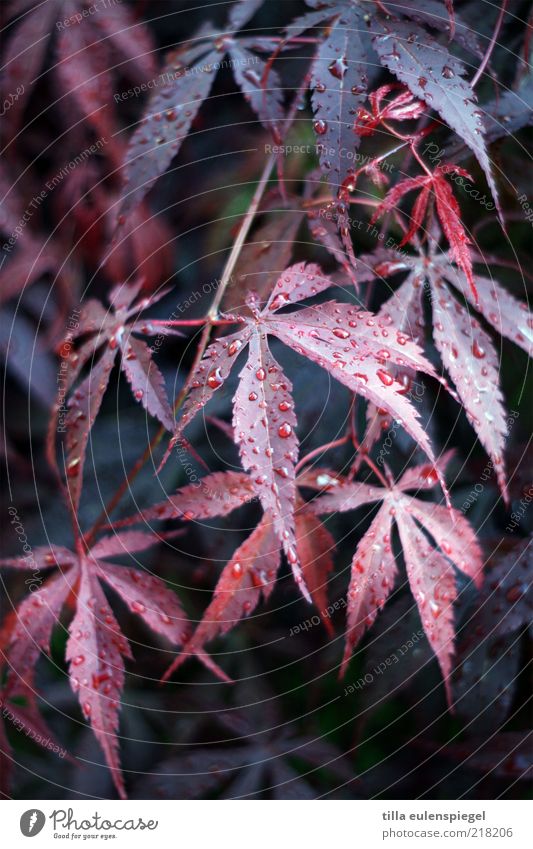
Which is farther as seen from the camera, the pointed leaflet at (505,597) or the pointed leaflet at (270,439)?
the pointed leaflet at (505,597)

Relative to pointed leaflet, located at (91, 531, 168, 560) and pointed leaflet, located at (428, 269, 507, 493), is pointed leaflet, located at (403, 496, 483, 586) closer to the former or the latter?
pointed leaflet, located at (428, 269, 507, 493)

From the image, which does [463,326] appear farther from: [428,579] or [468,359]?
[428,579]

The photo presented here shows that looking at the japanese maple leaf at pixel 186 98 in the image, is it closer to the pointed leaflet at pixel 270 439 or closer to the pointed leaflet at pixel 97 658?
the pointed leaflet at pixel 270 439

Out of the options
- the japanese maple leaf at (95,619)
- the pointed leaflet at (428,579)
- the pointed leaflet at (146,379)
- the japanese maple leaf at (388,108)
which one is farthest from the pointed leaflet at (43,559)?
the japanese maple leaf at (388,108)

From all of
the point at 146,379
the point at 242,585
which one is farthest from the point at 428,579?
the point at 146,379

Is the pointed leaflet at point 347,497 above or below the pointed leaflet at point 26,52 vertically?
below
